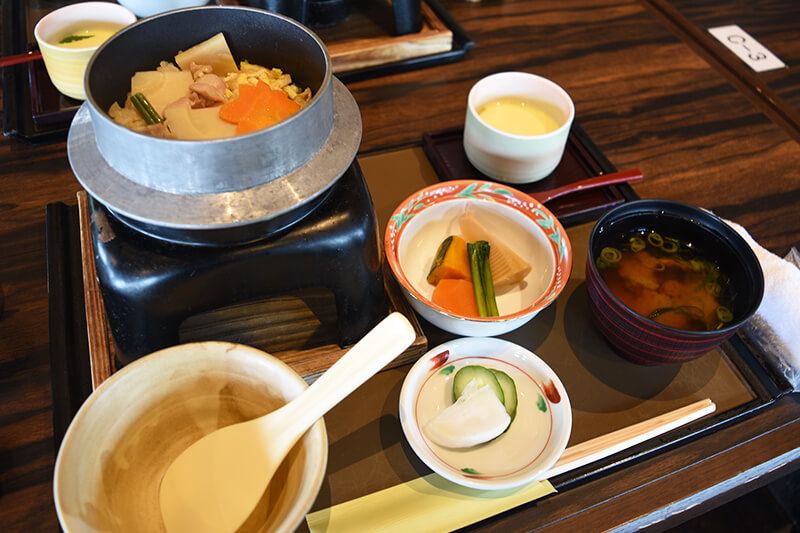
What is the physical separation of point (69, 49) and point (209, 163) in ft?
2.96

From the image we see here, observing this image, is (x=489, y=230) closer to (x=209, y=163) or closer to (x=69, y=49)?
(x=209, y=163)

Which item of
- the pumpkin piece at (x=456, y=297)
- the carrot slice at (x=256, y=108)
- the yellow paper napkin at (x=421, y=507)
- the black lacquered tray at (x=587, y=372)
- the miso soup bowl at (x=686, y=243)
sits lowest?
the yellow paper napkin at (x=421, y=507)

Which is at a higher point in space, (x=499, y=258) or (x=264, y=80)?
(x=264, y=80)

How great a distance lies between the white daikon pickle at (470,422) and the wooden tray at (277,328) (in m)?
0.17

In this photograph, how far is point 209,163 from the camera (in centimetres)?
83

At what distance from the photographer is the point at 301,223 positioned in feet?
3.18

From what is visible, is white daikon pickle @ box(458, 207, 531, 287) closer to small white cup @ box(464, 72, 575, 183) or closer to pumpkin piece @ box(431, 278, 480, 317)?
pumpkin piece @ box(431, 278, 480, 317)

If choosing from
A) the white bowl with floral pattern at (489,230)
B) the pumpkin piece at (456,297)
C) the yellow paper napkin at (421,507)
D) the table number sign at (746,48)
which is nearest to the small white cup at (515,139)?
the white bowl with floral pattern at (489,230)

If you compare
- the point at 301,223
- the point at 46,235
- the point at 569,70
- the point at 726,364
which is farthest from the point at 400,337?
the point at 569,70

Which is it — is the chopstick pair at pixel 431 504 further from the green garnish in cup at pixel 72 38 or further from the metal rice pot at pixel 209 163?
the green garnish in cup at pixel 72 38

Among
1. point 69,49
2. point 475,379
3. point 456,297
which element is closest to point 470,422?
point 475,379

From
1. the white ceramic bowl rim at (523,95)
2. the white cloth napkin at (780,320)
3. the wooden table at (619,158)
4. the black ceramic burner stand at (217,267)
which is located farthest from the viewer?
the white ceramic bowl rim at (523,95)

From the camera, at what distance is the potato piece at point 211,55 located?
1.10 metres

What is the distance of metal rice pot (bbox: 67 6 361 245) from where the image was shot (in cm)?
83
